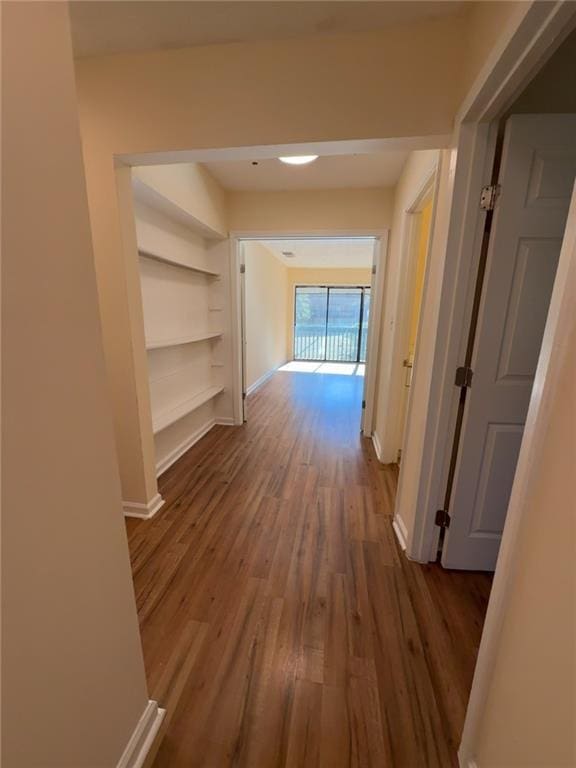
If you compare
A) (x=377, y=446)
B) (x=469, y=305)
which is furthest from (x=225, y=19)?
(x=377, y=446)

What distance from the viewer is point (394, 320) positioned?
2840 mm

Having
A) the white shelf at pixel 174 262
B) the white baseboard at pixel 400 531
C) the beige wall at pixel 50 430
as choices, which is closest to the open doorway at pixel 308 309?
the white shelf at pixel 174 262

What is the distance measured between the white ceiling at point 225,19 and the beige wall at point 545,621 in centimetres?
157

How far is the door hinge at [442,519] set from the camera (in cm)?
172

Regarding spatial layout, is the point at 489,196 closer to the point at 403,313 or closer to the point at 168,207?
the point at 403,313

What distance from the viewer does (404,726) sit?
110 centimetres

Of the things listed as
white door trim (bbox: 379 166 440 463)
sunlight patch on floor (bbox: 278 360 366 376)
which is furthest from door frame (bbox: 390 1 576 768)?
sunlight patch on floor (bbox: 278 360 366 376)

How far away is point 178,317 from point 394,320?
78.5 inches

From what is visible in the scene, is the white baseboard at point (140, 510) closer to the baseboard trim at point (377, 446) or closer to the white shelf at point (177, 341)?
Result: the white shelf at point (177, 341)

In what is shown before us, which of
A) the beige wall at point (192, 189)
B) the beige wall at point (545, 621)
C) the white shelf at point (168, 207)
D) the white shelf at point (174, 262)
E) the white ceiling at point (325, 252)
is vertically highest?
the white ceiling at point (325, 252)

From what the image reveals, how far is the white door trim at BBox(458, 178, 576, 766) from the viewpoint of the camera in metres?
0.67

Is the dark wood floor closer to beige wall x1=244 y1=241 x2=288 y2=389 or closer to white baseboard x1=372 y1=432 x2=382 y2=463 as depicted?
white baseboard x1=372 y1=432 x2=382 y2=463

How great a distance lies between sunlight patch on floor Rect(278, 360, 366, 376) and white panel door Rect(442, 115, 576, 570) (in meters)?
5.53

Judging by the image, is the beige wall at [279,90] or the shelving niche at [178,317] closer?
the beige wall at [279,90]
